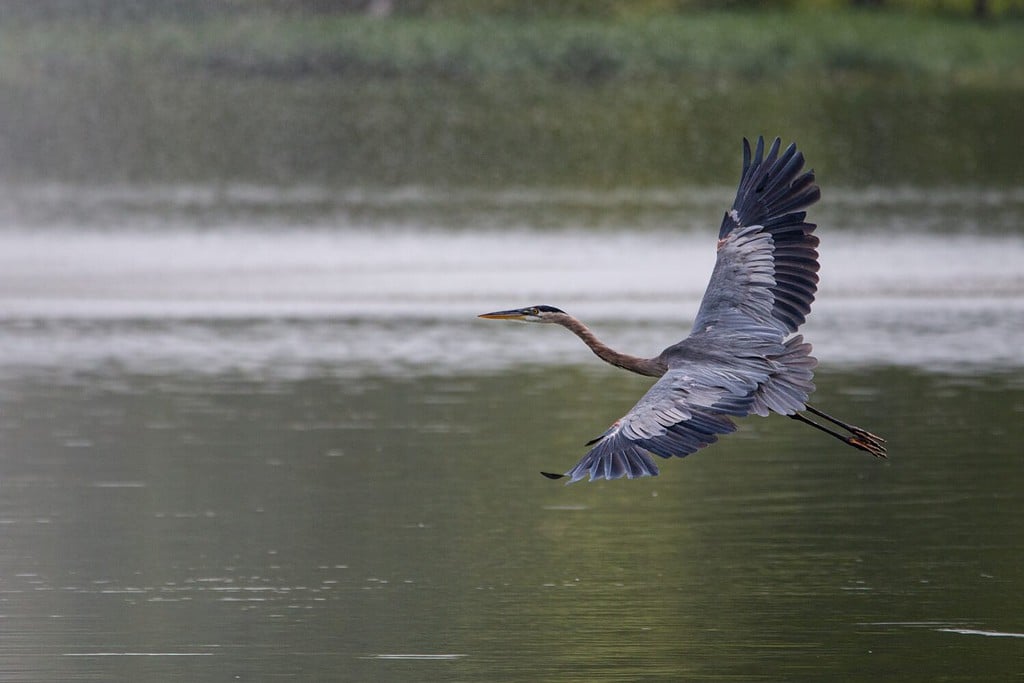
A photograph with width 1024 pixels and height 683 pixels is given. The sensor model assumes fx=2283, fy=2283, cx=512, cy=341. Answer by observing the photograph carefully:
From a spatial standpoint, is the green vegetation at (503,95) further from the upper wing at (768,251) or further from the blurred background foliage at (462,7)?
the upper wing at (768,251)

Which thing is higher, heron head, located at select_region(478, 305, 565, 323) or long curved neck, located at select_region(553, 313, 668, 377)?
heron head, located at select_region(478, 305, 565, 323)

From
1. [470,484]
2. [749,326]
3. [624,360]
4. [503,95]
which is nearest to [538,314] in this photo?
[624,360]

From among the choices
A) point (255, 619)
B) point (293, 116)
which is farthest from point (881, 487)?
point (293, 116)

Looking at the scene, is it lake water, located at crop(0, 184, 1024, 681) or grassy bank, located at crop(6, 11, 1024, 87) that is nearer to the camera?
lake water, located at crop(0, 184, 1024, 681)

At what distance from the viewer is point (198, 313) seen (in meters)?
21.7

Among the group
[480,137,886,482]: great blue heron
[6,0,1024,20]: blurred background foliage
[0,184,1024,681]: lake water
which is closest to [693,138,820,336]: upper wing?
[480,137,886,482]: great blue heron

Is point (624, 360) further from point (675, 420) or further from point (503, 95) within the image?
point (503, 95)

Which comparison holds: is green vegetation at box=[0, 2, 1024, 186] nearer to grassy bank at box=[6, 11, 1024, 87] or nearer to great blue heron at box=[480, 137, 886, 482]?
grassy bank at box=[6, 11, 1024, 87]

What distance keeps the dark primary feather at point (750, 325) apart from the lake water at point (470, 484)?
3.09 feet

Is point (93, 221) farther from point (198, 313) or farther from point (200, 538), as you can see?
point (200, 538)

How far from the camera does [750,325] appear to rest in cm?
1003

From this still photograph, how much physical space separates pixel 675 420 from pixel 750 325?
121 cm

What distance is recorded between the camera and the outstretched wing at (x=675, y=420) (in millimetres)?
8398

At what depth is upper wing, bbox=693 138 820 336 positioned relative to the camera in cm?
1012
